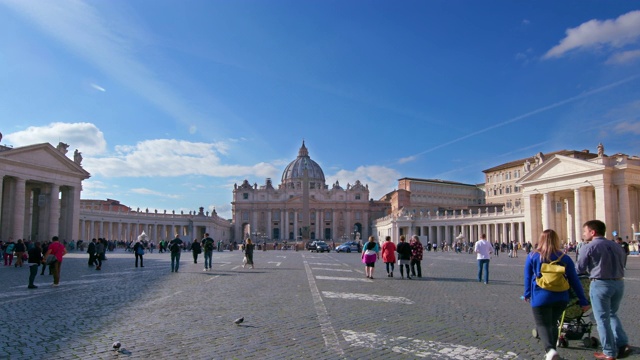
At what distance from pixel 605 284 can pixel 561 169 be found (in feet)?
166

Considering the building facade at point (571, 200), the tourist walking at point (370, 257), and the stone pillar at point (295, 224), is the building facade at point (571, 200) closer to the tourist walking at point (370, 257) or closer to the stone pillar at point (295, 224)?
the tourist walking at point (370, 257)

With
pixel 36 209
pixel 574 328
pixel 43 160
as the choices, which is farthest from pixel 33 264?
pixel 36 209

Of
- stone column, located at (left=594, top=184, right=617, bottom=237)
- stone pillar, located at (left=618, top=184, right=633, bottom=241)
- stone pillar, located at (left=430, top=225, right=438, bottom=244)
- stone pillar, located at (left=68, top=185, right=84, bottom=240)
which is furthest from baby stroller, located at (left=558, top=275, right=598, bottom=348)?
stone pillar, located at (left=430, top=225, right=438, bottom=244)

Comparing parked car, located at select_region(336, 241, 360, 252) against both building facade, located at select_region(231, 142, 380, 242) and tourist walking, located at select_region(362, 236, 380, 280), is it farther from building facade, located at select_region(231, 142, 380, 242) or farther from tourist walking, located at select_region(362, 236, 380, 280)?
building facade, located at select_region(231, 142, 380, 242)

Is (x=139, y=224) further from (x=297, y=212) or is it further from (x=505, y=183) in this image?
(x=505, y=183)

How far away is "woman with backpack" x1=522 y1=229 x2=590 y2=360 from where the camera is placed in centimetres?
581

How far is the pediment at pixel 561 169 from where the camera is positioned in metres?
48.9

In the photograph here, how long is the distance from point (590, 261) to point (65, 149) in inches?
2105

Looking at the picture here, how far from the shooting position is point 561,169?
171ft

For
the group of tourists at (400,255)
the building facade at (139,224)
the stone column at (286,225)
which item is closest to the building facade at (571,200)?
the group of tourists at (400,255)

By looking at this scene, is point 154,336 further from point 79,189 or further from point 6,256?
point 79,189

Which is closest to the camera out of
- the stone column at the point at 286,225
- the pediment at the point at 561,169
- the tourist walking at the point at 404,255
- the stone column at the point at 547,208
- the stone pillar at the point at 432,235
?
the tourist walking at the point at 404,255

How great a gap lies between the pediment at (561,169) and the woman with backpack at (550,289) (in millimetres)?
47294

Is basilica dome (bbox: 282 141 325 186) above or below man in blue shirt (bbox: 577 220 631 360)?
above
